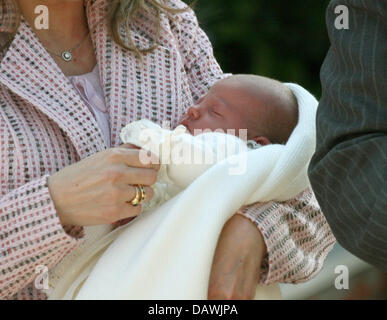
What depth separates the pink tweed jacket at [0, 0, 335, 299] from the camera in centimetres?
183

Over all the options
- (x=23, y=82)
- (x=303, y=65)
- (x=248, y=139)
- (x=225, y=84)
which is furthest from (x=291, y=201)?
(x=303, y=65)

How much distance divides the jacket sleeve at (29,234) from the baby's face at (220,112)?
0.40 metres

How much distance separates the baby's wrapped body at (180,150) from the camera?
183 centimetres

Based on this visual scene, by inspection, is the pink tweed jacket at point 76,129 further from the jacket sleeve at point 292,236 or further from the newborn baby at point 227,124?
the newborn baby at point 227,124

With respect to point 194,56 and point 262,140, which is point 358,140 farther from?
point 194,56

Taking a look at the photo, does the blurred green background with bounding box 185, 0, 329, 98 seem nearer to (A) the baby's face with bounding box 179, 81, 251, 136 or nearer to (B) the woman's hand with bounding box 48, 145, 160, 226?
(A) the baby's face with bounding box 179, 81, 251, 136

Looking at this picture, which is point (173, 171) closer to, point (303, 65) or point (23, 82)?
point (23, 82)

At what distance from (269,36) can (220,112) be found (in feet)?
5.81

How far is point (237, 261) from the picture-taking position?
70.1 inches

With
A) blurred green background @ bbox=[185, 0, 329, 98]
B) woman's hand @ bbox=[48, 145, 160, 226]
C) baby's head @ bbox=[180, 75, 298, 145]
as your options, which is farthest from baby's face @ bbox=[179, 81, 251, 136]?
blurred green background @ bbox=[185, 0, 329, 98]

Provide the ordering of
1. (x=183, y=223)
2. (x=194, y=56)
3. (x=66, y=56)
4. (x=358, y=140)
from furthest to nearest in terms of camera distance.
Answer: (x=194, y=56) < (x=66, y=56) < (x=183, y=223) < (x=358, y=140)

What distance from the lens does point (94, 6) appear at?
7.44 ft

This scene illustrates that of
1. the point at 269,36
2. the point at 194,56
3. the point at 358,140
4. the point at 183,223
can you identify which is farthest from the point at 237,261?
the point at 269,36

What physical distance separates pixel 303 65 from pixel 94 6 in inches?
68.0
